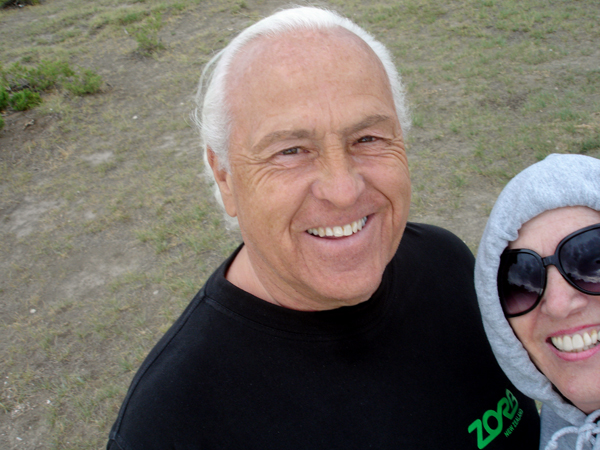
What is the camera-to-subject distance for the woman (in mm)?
1268

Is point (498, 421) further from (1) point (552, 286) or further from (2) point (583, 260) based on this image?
(2) point (583, 260)

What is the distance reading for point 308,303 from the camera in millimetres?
1474

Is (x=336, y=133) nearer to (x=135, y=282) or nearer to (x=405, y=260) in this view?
(x=405, y=260)

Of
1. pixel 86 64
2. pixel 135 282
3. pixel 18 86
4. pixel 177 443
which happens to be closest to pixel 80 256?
pixel 135 282

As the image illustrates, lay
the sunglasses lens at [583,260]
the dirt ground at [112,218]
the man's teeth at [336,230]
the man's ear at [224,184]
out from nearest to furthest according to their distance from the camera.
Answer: the sunglasses lens at [583,260]
the man's teeth at [336,230]
the man's ear at [224,184]
the dirt ground at [112,218]

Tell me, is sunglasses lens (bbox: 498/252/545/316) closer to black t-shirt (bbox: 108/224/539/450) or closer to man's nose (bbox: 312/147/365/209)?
black t-shirt (bbox: 108/224/539/450)

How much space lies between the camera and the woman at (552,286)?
1268mm

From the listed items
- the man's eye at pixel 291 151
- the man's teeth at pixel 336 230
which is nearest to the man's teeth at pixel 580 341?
the man's teeth at pixel 336 230

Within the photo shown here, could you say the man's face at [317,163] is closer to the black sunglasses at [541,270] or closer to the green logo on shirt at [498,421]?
the black sunglasses at [541,270]

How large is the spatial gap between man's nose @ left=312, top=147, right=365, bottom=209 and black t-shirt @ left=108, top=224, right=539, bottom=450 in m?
0.40

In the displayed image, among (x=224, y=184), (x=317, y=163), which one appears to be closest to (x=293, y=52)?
(x=317, y=163)

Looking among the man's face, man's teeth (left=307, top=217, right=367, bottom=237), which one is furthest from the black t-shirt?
man's teeth (left=307, top=217, right=367, bottom=237)

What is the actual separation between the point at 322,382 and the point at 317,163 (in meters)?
0.66

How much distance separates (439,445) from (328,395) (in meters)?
0.37
